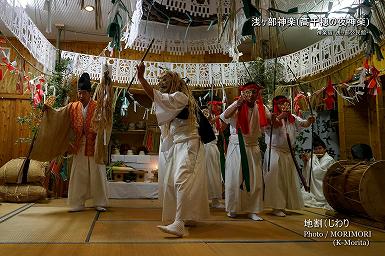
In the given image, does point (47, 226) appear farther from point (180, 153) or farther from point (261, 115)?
point (261, 115)

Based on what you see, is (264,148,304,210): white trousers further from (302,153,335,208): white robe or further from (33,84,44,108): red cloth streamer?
(33,84,44,108): red cloth streamer

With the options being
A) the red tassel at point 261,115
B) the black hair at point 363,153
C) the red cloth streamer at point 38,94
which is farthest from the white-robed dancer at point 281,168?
the red cloth streamer at point 38,94

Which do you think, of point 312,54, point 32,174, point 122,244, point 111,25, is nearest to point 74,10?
point 32,174

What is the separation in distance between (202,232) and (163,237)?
414 mm

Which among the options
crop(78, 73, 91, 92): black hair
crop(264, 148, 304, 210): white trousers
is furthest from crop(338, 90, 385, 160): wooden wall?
crop(78, 73, 91, 92): black hair

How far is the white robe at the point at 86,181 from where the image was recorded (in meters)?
4.11

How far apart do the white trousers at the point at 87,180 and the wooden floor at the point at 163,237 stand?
42 centimetres

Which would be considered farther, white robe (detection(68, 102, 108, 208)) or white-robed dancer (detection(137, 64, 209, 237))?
white robe (detection(68, 102, 108, 208))

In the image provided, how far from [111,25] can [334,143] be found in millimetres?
5884

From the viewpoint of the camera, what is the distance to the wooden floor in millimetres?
2180

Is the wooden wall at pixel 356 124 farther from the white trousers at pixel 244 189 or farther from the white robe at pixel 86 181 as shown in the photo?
the white robe at pixel 86 181

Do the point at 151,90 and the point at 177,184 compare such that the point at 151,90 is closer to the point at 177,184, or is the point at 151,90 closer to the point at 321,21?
the point at 177,184

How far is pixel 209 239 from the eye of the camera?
2582 millimetres

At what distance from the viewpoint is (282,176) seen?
4.28 metres
